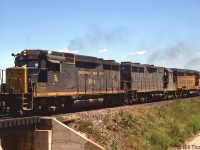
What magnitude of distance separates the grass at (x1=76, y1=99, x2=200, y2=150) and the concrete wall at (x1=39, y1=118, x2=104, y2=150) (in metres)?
1.48

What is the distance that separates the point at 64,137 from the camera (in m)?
14.9

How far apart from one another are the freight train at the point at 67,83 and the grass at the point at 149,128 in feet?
9.39

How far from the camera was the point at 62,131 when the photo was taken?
1502 cm

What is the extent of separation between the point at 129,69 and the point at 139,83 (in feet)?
6.28

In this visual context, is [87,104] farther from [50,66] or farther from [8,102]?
[8,102]

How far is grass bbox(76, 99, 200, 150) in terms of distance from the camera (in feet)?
56.8

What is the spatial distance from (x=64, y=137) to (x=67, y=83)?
5882mm

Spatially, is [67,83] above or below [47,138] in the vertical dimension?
above

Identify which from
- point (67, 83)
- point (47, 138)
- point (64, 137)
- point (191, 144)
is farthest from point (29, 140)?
point (191, 144)

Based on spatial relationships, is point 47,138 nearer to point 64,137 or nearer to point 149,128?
point 64,137

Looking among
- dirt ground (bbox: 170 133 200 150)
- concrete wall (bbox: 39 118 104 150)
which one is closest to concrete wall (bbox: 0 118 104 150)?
concrete wall (bbox: 39 118 104 150)

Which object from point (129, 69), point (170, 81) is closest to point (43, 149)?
point (129, 69)

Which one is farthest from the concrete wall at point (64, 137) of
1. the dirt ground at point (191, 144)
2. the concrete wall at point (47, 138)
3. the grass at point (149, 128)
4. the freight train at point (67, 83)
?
the dirt ground at point (191, 144)

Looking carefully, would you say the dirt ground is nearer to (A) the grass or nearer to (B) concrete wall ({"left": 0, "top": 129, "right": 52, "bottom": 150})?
(A) the grass
